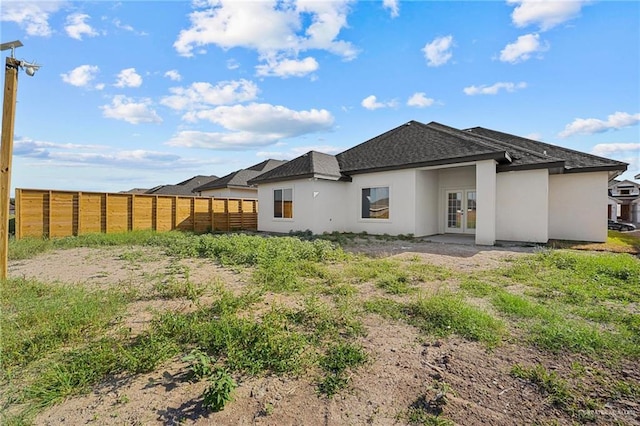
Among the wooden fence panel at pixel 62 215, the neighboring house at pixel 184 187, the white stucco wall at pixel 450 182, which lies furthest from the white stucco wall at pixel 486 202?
the neighboring house at pixel 184 187

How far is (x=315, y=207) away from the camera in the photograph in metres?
13.2

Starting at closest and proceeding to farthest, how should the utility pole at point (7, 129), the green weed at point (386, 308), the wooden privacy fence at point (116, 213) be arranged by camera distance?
the green weed at point (386, 308) < the utility pole at point (7, 129) < the wooden privacy fence at point (116, 213)

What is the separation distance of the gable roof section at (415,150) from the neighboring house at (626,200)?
2739cm

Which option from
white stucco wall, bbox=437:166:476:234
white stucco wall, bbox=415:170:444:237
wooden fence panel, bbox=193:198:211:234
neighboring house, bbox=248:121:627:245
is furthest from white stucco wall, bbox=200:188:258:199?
white stucco wall, bbox=437:166:476:234

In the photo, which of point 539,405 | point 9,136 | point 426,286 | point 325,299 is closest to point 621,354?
point 539,405

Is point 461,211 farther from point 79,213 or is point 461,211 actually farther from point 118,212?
point 79,213

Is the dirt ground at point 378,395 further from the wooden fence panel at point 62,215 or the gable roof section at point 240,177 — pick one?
the gable roof section at point 240,177

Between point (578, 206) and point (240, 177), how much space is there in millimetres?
21940

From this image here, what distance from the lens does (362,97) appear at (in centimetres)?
1436

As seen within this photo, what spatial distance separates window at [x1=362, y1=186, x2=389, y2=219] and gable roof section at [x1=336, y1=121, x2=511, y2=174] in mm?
1000

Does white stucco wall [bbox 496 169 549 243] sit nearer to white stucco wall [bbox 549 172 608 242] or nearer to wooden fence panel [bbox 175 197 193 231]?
A: white stucco wall [bbox 549 172 608 242]

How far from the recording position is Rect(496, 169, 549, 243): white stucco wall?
34.0 ft

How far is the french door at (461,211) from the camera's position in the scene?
43.2ft

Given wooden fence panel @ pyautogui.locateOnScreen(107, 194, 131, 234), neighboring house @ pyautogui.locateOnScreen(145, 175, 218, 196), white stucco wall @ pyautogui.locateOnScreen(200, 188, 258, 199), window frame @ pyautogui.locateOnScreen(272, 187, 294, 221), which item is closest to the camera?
wooden fence panel @ pyautogui.locateOnScreen(107, 194, 131, 234)
